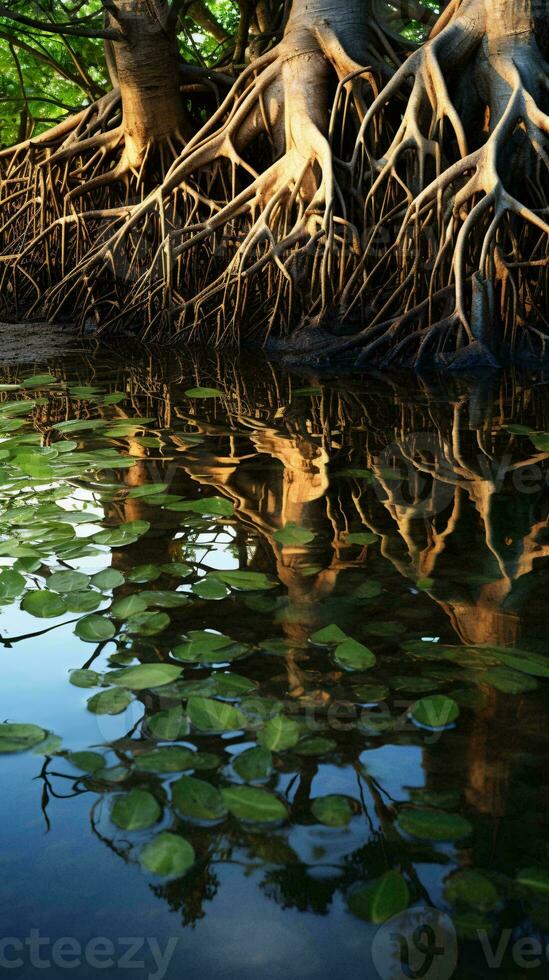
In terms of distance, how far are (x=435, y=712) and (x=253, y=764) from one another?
296 millimetres

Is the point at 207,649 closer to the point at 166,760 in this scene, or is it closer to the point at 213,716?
the point at 213,716

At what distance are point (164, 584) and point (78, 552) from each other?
10.9 inches

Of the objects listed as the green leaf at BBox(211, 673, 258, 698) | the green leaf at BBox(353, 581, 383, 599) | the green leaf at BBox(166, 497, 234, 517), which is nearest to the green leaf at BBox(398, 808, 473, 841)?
the green leaf at BBox(211, 673, 258, 698)

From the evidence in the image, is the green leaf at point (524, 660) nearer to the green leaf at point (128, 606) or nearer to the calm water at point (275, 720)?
the calm water at point (275, 720)

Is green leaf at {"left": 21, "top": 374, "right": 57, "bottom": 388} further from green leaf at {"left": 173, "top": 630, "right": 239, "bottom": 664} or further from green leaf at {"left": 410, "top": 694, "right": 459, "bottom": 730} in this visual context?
green leaf at {"left": 410, "top": 694, "right": 459, "bottom": 730}

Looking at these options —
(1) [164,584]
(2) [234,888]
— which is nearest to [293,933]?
(2) [234,888]

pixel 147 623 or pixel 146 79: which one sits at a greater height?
pixel 146 79

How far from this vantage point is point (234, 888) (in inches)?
46.7

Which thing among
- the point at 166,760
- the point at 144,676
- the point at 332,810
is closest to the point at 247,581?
the point at 144,676

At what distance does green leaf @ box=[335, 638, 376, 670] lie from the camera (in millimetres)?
1657

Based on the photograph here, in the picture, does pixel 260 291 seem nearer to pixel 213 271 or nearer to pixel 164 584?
pixel 213 271

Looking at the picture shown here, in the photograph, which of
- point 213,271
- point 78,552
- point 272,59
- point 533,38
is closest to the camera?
point 78,552

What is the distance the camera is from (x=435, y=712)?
1497mm

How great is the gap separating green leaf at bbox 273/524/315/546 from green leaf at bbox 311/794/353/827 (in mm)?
982
